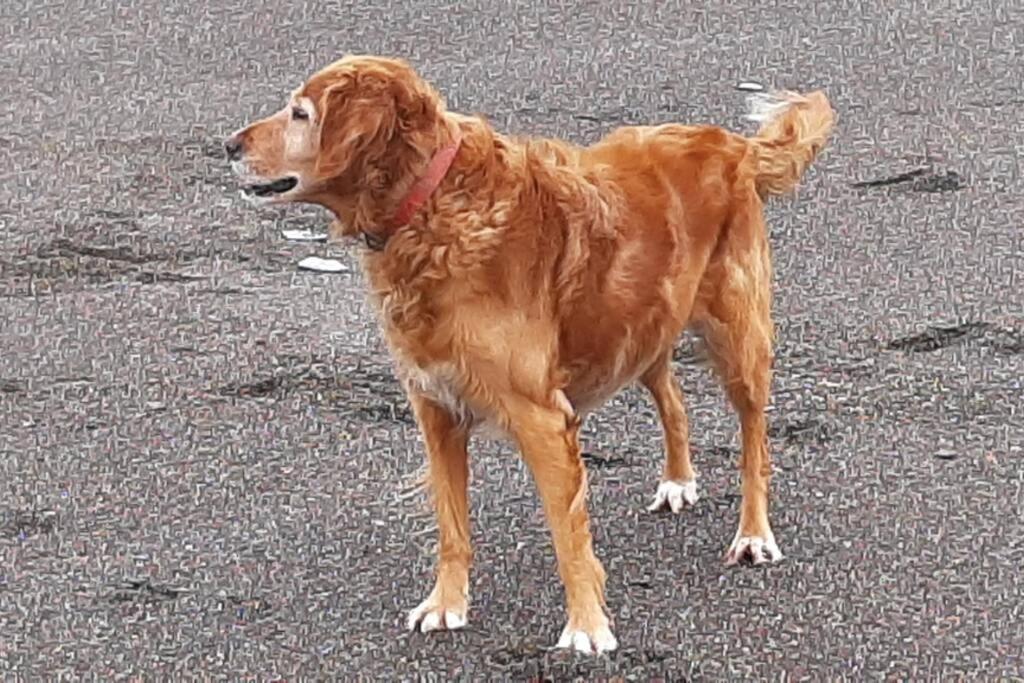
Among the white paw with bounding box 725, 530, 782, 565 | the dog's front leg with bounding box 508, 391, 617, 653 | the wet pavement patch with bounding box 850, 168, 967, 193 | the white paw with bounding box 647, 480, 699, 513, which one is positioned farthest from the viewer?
the wet pavement patch with bounding box 850, 168, 967, 193

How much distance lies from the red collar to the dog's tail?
1.26 metres

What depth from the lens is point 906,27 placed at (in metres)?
12.6

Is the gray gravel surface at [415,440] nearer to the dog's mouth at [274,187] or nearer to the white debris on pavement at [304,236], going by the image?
the white debris on pavement at [304,236]

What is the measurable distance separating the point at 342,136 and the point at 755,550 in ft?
5.48

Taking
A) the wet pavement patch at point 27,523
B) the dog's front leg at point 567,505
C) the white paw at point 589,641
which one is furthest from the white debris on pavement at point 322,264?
the white paw at point 589,641

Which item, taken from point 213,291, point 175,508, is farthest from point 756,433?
point 213,291

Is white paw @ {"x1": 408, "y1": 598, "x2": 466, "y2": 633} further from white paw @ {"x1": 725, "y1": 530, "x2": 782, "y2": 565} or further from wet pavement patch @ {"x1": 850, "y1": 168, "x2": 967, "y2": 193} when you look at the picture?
wet pavement patch @ {"x1": 850, "y1": 168, "x2": 967, "y2": 193}

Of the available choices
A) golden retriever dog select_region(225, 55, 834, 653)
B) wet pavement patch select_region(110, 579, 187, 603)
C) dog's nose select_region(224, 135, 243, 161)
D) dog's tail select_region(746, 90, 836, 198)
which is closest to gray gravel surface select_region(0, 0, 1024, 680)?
wet pavement patch select_region(110, 579, 187, 603)

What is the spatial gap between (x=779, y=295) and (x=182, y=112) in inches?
171

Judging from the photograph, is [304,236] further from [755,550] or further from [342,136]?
[342,136]

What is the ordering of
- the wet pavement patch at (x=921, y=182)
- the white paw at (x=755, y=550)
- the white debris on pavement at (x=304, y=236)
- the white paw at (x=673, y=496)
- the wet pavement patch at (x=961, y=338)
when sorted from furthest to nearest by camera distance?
1. the wet pavement patch at (x=921, y=182)
2. the white debris on pavement at (x=304, y=236)
3. the wet pavement patch at (x=961, y=338)
4. the white paw at (x=673, y=496)
5. the white paw at (x=755, y=550)

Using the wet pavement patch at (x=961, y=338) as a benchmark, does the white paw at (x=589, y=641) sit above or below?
above

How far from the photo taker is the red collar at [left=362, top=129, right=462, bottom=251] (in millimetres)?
4262

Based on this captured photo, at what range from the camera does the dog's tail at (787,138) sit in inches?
208
